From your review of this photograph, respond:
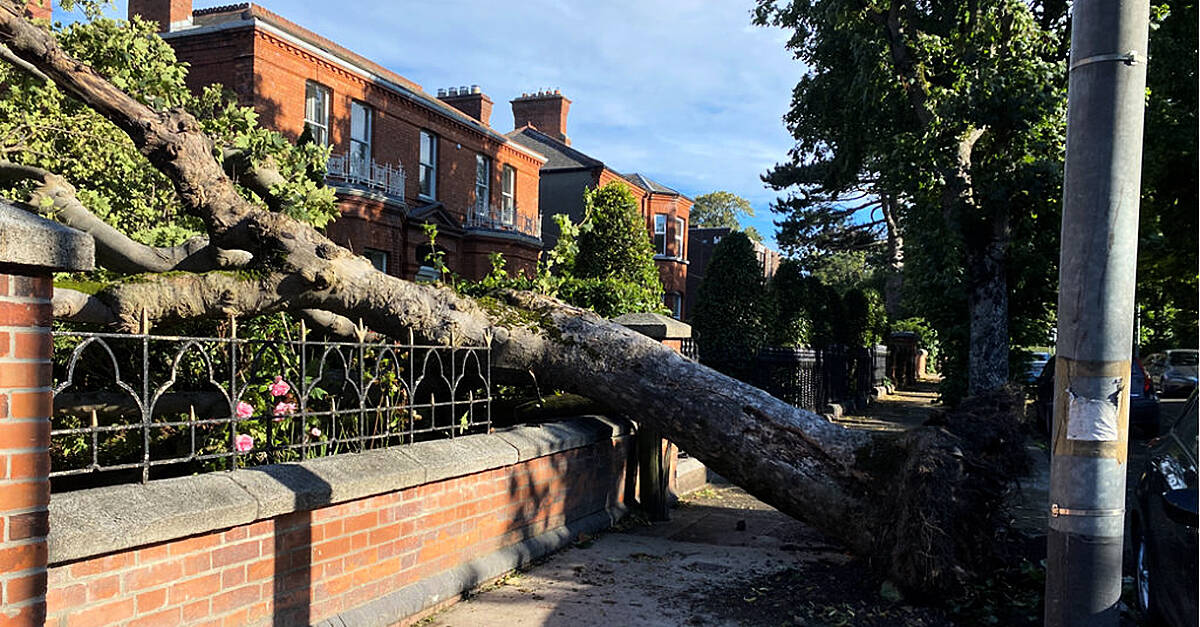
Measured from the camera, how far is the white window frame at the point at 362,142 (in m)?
22.1

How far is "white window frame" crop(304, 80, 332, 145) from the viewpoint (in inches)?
816

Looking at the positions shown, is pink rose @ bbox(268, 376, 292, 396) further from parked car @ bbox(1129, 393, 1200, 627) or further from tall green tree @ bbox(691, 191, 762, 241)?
tall green tree @ bbox(691, 191, 762, 241)

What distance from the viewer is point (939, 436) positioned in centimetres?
571

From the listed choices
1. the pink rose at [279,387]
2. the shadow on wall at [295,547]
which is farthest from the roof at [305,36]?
the shadow on wall at [295,547]

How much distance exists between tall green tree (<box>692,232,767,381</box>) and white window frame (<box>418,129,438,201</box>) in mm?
11736

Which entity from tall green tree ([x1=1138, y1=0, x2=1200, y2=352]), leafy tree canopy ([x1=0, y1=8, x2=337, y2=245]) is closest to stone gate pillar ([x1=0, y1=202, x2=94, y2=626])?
leafy tree canopy ([x1=0, y1=8, x2=337, y2=245])

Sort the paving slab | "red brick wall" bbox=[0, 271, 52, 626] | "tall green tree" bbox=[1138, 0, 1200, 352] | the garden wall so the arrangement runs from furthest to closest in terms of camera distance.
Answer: "tall green tree" bbox=[1138, 0, 1200, 352] → the paving slab → the garden wall → "red brick wall" bbox=[0, 271, 52, 626]

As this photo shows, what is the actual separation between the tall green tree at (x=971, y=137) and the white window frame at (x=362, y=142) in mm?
11438

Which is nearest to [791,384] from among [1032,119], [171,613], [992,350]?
[992,350]

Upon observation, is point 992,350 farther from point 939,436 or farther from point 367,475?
point 367,475

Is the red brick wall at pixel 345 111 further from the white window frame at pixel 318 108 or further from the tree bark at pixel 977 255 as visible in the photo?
the tree bark at pixel 977 255

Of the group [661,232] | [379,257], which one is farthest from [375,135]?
[661,232]

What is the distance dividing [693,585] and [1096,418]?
3169 millimetres

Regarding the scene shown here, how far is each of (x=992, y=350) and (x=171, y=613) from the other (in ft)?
51.9
